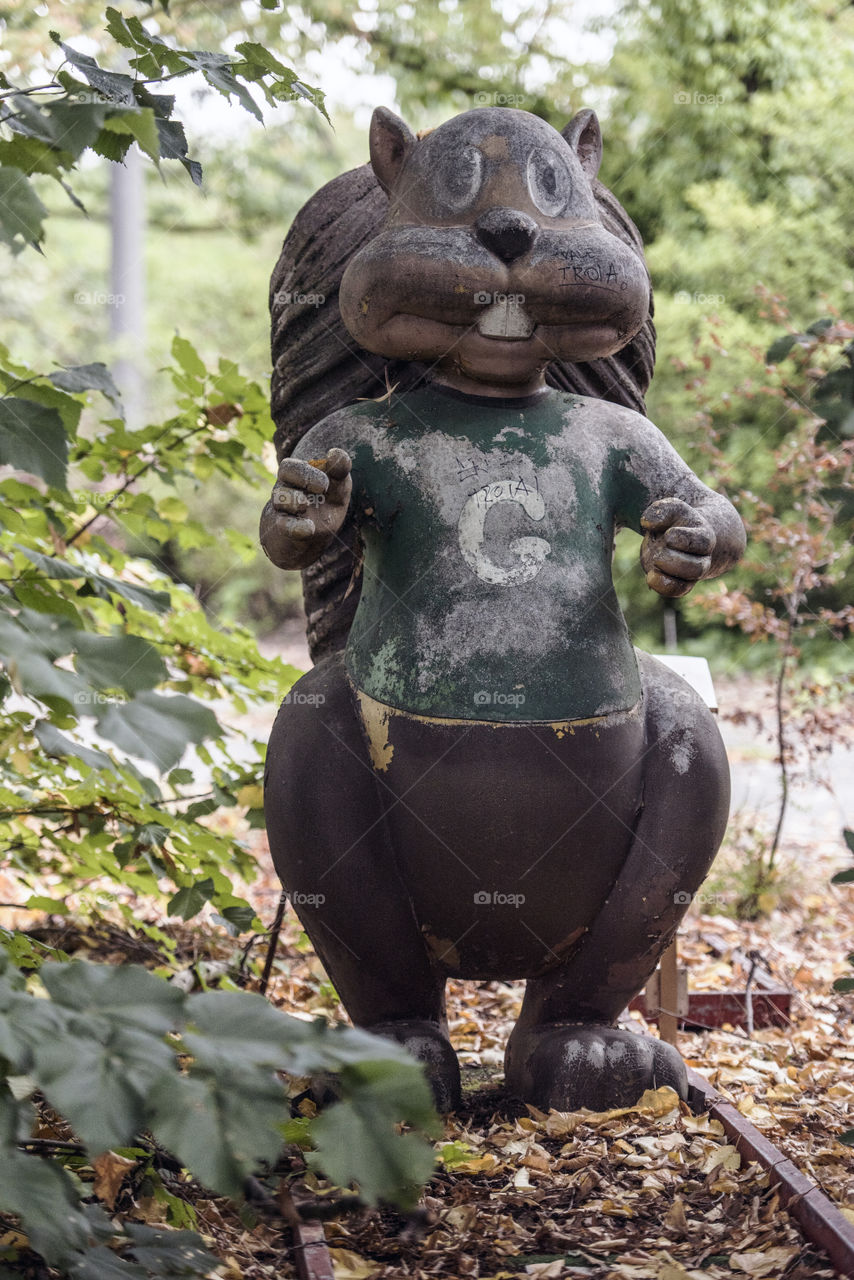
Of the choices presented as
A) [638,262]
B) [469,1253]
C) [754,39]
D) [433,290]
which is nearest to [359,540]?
[433,290]

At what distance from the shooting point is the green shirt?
7.39ft

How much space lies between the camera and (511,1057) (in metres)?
2.50

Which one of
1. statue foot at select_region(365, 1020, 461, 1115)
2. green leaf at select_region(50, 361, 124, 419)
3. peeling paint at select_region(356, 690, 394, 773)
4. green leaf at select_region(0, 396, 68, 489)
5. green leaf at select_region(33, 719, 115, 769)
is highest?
green leaf at select_region(0, 396, 68, 489)

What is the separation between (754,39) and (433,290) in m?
8.90

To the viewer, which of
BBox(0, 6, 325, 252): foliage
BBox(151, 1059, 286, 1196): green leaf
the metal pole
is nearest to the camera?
BBox(151, 1059, 286, 1196): green leaf

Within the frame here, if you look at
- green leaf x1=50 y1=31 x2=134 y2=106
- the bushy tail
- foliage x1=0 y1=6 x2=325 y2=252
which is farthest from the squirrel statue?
green leaf x1=50 y1=31 x2=134 y2=106

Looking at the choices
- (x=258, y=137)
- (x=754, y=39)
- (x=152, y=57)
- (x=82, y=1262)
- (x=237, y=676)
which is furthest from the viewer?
(x=258, y=137)

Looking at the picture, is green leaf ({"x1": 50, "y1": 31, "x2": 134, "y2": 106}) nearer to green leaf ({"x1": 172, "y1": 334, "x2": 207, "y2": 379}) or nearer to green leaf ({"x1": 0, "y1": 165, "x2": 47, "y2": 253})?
green leaf ({"x1": 0, "y1": 165, "x2": 47, "y2": 253})

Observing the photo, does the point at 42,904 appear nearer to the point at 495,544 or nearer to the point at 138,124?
the point at 495,544

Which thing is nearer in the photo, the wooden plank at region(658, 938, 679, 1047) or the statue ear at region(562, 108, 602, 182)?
the statue ear at region(562, 108, 602, 182)

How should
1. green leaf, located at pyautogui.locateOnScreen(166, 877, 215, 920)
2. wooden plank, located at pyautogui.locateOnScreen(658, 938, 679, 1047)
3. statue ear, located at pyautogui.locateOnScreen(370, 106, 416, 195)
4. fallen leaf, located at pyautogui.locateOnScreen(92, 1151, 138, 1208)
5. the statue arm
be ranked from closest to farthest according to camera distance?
fallen leaf, located at pyautogui.locateOnScreen(92, 1151, 138, 1208), the statue arm, statue ear, located at pyautogui.locateOnScreen(370, 106, 416, 195), green leaf, located at pyautogui.locateOnScreen(166, 877, 215, 920), wooden plank, located at pyautogui.locateOnScreen(658, 938, 679, 1047)

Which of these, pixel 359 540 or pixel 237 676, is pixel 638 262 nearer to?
pixel 359 540

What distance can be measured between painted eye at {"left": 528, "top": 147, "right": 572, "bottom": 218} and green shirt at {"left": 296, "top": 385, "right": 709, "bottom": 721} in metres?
0.35

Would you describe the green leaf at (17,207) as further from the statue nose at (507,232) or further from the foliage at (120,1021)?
the statue nose at (507,232)
